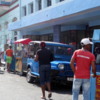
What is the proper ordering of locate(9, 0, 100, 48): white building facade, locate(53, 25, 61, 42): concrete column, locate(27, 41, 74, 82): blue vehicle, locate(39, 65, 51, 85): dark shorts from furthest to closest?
locate(53, 25, 61, 42): concrete column, locate(9, 0, 100, 48): white building facade, locate(27, 41, 74, 82): blue vehicle, locate(39, 65, 51, 85): dark shorts

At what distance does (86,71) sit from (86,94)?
0.55 metres

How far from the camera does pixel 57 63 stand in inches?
415

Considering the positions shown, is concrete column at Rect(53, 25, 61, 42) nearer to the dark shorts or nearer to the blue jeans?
the dark shorts

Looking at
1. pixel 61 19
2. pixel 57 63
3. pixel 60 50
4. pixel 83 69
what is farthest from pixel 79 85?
pixel 61 19

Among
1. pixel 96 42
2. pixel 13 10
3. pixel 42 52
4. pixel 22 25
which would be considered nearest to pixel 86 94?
pixel 96 42

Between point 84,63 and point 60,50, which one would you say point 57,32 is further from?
point 84,63

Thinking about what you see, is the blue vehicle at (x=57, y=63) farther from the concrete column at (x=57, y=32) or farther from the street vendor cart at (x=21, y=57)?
the concrete column at (x=57, y=32)

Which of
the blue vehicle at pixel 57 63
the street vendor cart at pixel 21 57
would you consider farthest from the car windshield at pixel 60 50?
the street vendor cart at pixel 21 57

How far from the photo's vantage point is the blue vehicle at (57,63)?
10523 mm

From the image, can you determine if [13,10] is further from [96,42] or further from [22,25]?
[96,42]

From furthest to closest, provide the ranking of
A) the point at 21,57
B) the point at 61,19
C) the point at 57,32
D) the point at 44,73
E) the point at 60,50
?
1. the point at 57,32
2. the point at 61,19
3. the point at 21,57
4. the point at 60,50
5. the point at 44,73

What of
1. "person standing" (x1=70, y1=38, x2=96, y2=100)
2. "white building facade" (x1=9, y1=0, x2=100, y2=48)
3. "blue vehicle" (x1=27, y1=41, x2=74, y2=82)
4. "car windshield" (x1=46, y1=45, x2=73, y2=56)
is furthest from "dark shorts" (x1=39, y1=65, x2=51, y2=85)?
"white building facade" (x1=9, y1=0, x2=100, y2=48)

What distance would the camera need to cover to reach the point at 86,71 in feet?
21.4

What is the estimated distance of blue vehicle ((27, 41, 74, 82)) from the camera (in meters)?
10.5
